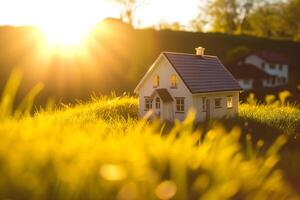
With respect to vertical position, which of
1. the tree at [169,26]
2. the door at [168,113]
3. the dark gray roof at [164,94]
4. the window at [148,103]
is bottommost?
the door at [168,113]

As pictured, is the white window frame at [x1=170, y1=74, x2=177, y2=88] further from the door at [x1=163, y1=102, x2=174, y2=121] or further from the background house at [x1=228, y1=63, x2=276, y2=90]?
the background house at [x1=228, y1=63, x2=276, y2=90]

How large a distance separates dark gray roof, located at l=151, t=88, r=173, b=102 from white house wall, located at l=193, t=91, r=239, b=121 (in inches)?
47.5

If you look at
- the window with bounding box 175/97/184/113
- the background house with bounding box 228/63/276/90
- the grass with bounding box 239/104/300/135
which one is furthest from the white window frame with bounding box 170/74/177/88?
the background house with bounding box 228/63/276/90

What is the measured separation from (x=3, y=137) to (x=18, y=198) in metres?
1.20

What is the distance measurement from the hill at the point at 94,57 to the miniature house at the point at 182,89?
21.2m

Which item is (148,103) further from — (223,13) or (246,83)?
(223,13)

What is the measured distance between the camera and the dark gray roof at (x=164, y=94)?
2330 cm

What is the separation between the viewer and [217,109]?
24.6 metres

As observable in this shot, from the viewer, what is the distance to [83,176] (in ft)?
25.3

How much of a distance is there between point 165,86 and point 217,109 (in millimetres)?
2836

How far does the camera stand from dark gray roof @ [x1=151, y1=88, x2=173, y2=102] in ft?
76.5

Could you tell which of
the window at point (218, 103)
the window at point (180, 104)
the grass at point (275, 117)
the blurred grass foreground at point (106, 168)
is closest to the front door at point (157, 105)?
the window at point (180, 104)

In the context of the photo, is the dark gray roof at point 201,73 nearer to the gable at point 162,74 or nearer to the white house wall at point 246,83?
the gable at point 162,74

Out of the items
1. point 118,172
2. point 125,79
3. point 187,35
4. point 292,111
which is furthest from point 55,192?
point 187,35
